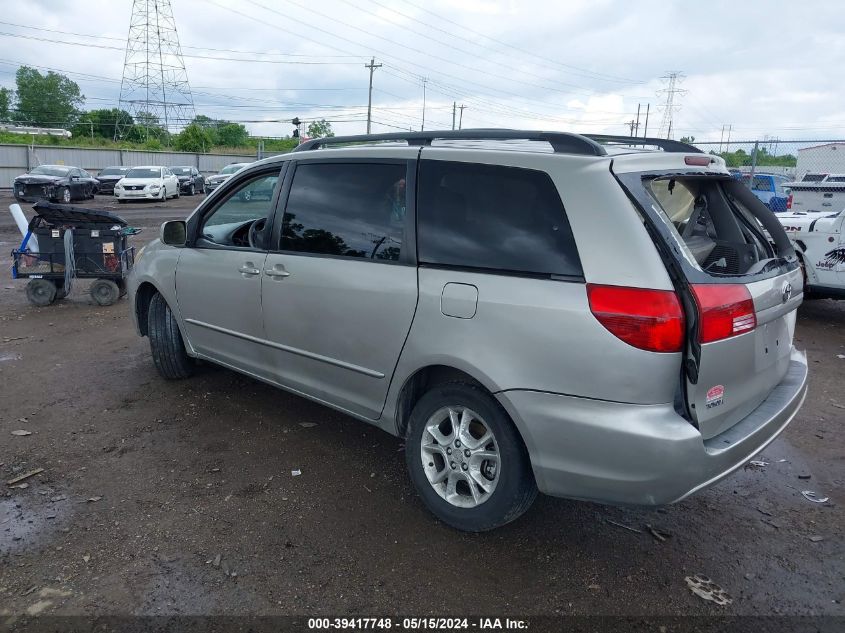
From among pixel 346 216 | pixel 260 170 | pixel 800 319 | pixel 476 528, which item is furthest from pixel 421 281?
pixel 800 319

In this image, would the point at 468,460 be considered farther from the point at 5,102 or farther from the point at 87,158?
the point at 5,102

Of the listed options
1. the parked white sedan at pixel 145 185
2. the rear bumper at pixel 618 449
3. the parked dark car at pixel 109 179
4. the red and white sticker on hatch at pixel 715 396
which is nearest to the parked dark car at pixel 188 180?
the parked dark car at pixel 109 179

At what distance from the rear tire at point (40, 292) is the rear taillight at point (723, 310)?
796cm

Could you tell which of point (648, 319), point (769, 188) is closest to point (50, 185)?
point (769, 188)

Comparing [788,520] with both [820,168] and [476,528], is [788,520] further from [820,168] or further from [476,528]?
[820,168]

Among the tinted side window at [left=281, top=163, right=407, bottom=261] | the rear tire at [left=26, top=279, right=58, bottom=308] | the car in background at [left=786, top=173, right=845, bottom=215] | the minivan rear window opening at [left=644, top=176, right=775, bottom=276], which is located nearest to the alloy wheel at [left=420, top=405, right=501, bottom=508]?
the tinted side window at [left=281, top=163, right=407, bottom=261]

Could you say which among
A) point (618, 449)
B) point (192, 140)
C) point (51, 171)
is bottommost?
point (618, 449)

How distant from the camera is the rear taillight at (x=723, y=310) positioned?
2596 millimetres

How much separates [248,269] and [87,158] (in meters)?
42.0

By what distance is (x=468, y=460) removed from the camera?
312 cm

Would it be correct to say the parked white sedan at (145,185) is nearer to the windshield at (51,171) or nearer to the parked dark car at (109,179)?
the windshield at (51,171)

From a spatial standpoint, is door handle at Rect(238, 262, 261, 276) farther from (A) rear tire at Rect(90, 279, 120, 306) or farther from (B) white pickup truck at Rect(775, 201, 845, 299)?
(B) white pickup truck at Rect(775, 201, 845, 299)

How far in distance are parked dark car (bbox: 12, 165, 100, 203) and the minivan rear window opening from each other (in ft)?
83.2

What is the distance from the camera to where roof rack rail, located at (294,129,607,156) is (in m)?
2.91
